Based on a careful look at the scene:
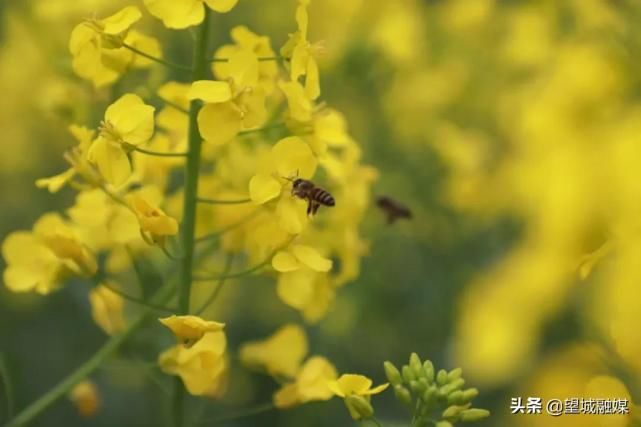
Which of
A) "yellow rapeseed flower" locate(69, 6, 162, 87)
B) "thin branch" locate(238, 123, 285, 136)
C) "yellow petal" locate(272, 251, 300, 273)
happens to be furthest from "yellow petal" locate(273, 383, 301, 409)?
"yellow rapeseed flower" locate(69, 6, 162, 87)

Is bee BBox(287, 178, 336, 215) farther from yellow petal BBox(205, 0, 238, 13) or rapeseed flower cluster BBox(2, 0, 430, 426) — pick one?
yellow petal BBox(205, 0, 238, 13)

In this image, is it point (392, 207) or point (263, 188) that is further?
point (392, 207)

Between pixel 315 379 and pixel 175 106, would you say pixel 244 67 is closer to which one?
pixel 175 106

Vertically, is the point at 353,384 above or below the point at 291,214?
below

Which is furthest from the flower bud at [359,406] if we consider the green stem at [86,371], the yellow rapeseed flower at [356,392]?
the green stem at [86,371]

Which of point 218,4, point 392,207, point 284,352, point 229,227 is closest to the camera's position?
point 218,4

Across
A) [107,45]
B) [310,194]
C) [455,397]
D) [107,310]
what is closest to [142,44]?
[107,45]

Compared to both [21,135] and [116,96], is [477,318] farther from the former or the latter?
[21,135]
